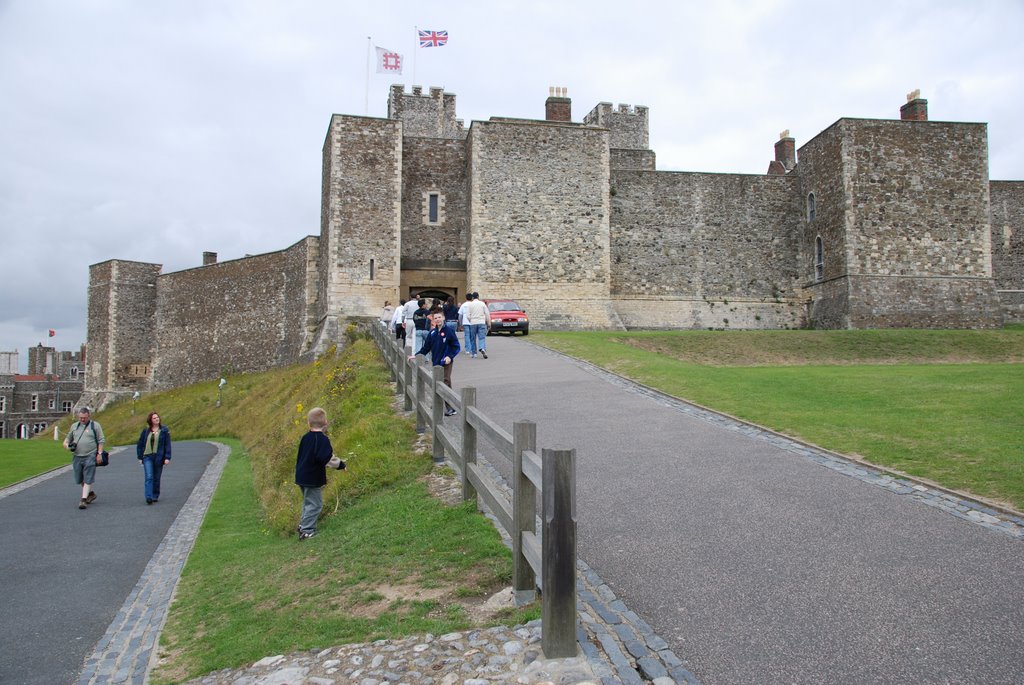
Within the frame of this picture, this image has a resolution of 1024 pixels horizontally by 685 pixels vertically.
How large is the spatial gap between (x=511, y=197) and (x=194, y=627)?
77.1ft

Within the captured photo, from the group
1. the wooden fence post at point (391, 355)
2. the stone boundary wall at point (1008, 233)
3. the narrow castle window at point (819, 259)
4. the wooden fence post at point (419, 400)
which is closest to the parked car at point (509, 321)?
the wooden fence post at point (391, 355)

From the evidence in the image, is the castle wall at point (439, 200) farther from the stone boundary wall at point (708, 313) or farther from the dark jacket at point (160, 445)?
the dark jacket at point (160, 445)

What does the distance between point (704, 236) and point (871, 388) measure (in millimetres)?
18603

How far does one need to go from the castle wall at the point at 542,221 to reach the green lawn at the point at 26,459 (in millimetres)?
14877

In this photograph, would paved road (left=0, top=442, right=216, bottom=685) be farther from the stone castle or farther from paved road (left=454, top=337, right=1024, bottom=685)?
the stone castle

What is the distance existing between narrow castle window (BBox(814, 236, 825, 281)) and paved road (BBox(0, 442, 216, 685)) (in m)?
25.0

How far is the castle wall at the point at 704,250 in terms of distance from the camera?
30.8 m

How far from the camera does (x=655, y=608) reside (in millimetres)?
4707

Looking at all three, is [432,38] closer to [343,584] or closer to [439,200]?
[439,200]

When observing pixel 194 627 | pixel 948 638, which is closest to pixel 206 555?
pixel 194 627

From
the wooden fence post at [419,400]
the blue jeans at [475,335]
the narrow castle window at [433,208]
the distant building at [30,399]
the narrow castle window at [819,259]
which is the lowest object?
the distant building at [30,399]

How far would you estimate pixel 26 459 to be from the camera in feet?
59.9

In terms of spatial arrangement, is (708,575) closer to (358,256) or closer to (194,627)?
(194,627)

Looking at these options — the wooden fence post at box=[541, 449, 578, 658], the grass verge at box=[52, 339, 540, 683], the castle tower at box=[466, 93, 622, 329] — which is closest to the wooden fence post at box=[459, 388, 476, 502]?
the grass verge at box=[52, 339, 540, 683]
